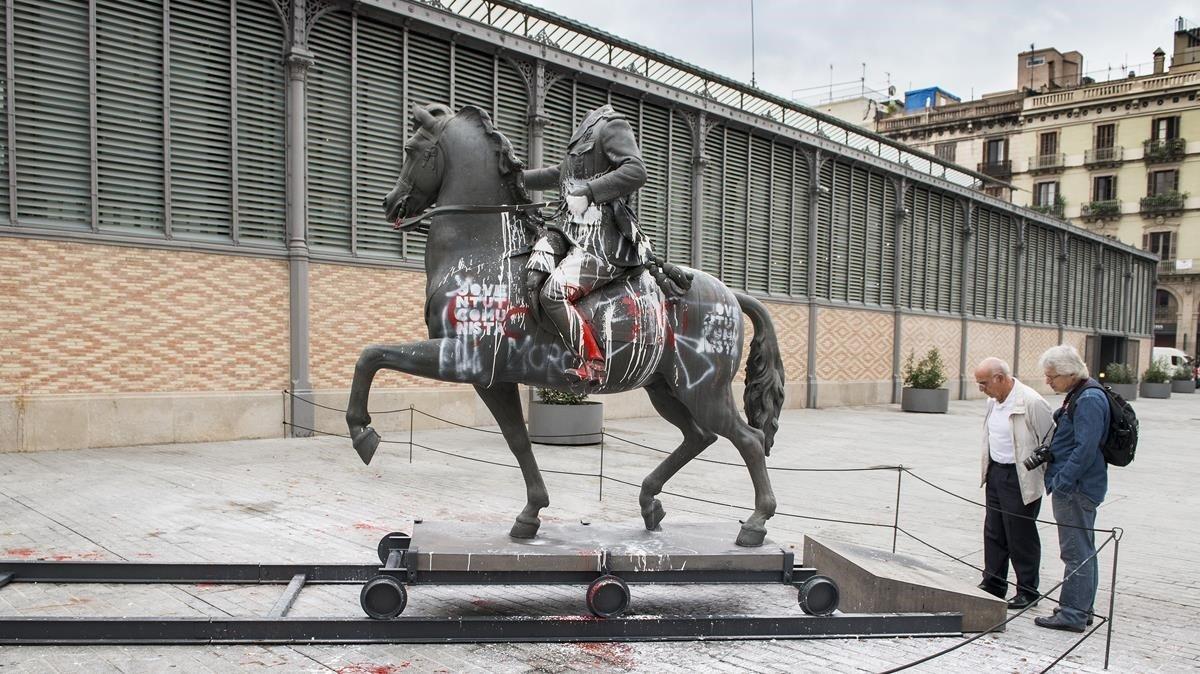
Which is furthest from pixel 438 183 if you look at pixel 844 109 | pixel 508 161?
pixel 844 109

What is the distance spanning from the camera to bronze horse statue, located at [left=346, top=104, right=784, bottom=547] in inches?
203

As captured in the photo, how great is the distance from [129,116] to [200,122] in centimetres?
100

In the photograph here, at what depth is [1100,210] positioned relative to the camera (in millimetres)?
52938

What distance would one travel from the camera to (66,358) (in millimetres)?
11812

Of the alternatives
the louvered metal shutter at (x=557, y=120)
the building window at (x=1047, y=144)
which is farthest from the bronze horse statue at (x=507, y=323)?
the building window at (x=1047, y=144)

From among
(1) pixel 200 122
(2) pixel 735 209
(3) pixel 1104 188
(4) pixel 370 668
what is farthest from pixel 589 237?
(3) pixel 1104 188

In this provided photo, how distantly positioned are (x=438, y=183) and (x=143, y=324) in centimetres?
916

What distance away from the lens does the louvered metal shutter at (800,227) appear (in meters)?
23.9

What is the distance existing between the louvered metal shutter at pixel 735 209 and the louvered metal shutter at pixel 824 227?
337cm

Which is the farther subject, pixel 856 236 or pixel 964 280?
pixel 964 280

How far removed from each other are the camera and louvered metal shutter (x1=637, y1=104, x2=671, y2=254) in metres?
14.0

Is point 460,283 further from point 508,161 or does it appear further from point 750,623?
point 750,623

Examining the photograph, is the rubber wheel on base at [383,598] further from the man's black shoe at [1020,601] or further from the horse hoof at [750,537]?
the man's black shoe at [1020,601]

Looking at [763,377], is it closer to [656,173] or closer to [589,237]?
[589,237]
